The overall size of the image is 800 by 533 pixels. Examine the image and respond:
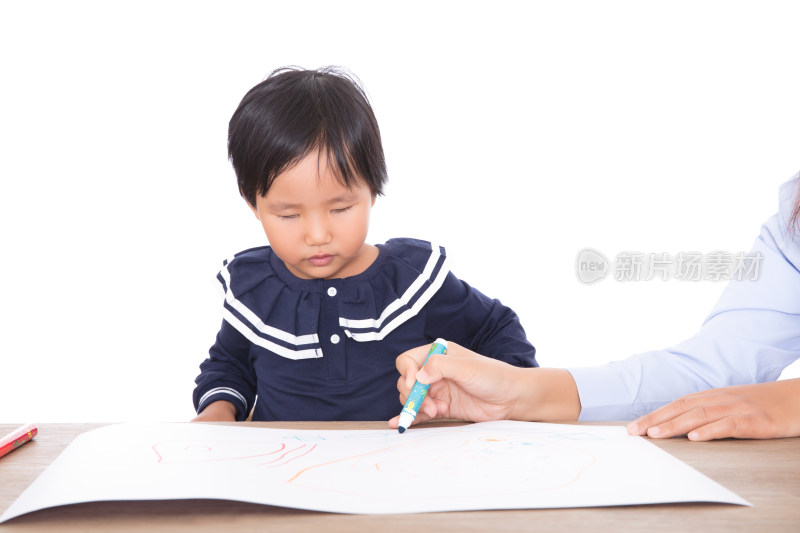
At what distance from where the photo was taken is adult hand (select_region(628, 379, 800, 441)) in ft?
2.42

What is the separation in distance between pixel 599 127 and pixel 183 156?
4.18 ft

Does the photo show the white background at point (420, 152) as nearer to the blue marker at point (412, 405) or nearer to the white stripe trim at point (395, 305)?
the white stripe trim at point (395, 305)

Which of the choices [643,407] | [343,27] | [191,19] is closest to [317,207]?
[643,407]

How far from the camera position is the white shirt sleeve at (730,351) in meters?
0.93

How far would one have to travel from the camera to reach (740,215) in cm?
220

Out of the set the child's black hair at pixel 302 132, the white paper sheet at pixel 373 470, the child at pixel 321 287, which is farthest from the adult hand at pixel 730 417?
the child's black hair at pixel 302 132

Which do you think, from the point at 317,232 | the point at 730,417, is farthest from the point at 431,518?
the point at 317,232

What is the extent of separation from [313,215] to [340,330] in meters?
0.25

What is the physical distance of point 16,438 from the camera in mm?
749

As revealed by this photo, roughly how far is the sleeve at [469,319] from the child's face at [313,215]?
9.4 inches

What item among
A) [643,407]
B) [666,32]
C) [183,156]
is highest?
[666,32]

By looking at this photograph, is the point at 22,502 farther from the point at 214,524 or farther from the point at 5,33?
the point at 5,33

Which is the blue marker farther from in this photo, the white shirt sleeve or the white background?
the white background

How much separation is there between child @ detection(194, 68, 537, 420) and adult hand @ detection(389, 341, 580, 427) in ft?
0.83
